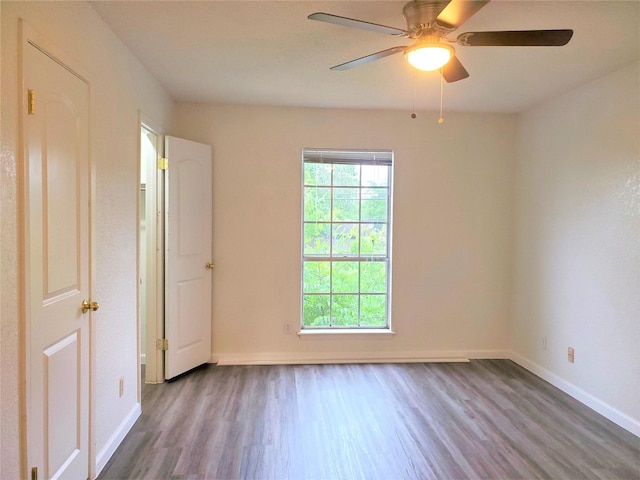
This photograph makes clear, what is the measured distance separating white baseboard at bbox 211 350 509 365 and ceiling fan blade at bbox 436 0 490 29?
295 centimetres

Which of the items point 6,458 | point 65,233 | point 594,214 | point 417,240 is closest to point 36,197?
point 65,233

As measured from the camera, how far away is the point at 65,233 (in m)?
1.58

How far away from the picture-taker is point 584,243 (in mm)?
2807

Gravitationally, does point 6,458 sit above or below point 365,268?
below

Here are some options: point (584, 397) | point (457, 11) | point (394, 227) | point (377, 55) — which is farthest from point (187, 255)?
point (584, 397)

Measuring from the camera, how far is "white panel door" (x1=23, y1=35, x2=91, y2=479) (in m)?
1.36

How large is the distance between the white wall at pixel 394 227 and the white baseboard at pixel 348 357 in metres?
0.01

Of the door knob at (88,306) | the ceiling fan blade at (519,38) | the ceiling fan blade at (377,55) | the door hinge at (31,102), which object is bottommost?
the door knob at (88,306)

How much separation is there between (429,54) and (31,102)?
173 centimetres

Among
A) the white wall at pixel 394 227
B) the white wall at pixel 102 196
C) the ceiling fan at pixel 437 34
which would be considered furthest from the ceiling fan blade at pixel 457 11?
the white wall at pixel 394 227

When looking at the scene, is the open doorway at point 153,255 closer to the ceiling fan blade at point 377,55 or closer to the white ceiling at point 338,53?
the white ceiling at point 338,53

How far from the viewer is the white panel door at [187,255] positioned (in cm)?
294

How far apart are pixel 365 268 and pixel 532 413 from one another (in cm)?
185

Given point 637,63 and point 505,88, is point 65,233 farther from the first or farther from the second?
point 637,63
